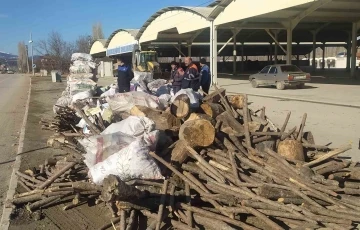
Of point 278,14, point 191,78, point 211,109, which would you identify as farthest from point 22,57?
point 211,109

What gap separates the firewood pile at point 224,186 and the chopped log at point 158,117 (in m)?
0.05

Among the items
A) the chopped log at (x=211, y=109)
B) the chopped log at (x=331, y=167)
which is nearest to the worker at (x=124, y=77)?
the chopped log at (x=211, y=109)

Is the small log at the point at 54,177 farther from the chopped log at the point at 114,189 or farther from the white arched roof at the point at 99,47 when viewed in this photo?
the white arched roof at the point at 99,47

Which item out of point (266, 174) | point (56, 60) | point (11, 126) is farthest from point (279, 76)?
point (56, 60)

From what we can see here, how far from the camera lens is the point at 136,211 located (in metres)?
4.86

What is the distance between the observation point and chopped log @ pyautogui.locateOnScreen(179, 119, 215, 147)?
19.3 ft

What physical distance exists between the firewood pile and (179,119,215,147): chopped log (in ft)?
0.05

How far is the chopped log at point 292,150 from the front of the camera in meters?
5.80

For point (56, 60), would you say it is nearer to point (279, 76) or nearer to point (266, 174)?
point (279, 76)

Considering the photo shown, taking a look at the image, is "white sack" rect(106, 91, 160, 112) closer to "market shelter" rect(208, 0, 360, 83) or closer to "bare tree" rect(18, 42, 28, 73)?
"market shelter" rect(208, 0, 360, 83)

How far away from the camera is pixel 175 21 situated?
3131 centimetres

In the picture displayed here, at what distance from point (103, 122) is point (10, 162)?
2.30 m

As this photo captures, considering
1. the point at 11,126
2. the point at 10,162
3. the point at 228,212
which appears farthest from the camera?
the point at 11,126

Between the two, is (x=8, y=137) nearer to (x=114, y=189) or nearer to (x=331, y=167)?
(x=114, y=189)
